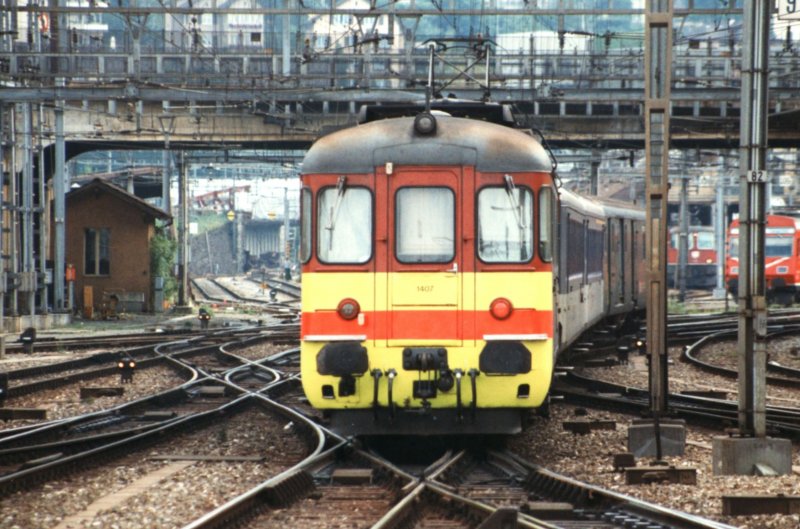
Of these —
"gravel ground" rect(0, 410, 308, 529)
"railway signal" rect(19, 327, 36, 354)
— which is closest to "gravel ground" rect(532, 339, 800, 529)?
"gravel ground" rect(0, 410, 308, 529)

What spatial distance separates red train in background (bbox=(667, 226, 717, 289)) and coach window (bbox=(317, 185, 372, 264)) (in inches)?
2056

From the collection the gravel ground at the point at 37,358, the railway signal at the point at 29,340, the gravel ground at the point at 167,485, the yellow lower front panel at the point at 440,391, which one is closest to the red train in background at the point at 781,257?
the gravel ground at the point at 37,358

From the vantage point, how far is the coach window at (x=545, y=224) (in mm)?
10492

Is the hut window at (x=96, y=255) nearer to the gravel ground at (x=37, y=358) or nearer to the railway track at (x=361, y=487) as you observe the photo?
the gravel ground at (x=37, y=358)

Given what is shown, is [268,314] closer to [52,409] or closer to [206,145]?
[206,145]

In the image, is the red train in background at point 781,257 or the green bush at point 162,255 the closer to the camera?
the green bush at point 162,255

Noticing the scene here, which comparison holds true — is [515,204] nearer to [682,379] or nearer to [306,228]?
[306,228]

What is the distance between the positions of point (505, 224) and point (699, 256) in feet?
179

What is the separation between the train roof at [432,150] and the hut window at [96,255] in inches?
1241

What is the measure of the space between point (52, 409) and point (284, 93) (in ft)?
44.7

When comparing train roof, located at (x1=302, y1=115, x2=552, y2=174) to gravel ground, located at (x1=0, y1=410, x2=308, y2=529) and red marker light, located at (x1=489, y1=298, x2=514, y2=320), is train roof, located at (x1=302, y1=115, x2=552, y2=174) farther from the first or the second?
gravel ground, located at (x1=0, y1=410, x2=308, y2=529)

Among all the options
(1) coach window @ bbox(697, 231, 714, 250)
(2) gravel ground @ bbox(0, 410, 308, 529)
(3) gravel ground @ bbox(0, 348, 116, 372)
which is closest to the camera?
(2) gravel ground @ bbox(0, 410, 308, 529)

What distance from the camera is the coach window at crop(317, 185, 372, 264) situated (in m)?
10.5

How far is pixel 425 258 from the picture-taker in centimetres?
1048
